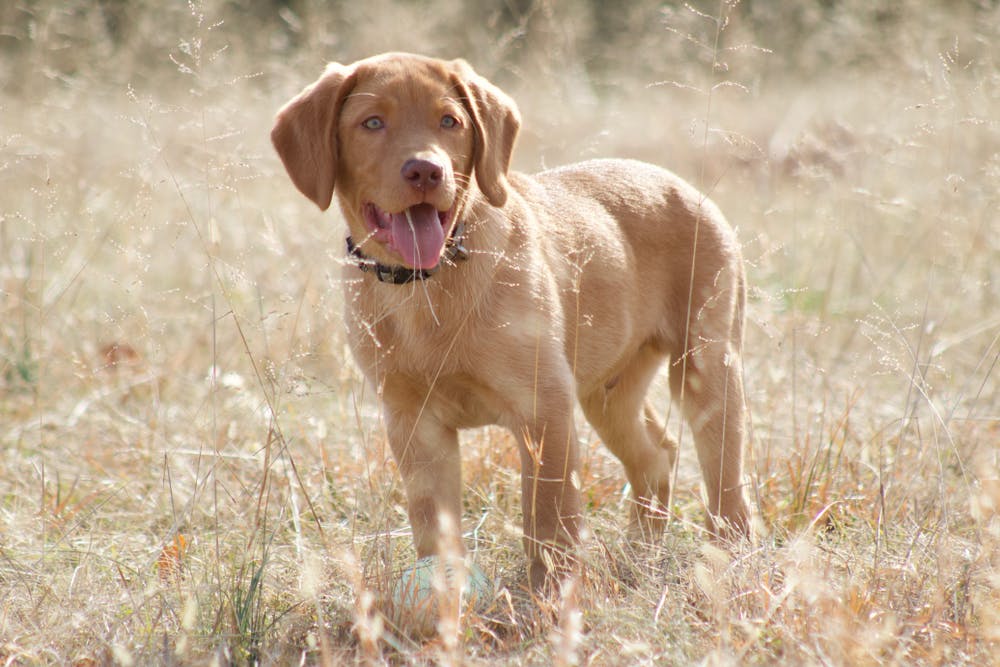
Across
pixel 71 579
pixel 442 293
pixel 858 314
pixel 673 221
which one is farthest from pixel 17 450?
pixel 858 314

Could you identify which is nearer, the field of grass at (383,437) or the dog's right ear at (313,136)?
the field of grass at (383,437)

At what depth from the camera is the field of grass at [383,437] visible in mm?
2531

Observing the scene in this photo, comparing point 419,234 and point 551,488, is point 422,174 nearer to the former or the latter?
point 419,234

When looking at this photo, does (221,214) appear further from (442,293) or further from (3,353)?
(442,293)

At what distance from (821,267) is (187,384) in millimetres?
3625

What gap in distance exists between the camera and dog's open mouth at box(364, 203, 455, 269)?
2.84m

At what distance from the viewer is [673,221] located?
12.0ft

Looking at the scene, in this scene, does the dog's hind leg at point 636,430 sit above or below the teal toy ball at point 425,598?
below

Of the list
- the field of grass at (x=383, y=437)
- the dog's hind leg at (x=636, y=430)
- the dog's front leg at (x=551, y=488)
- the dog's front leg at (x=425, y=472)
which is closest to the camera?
the field of grass at (x=383, y=437)

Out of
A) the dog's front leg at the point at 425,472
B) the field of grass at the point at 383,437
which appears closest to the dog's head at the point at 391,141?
the field of grass at the point at 383,437

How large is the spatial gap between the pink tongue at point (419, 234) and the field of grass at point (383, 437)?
0.73ft

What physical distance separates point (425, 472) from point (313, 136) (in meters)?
0.99

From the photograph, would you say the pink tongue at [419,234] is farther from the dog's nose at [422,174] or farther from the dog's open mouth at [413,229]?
the dog's nose at [422,174]

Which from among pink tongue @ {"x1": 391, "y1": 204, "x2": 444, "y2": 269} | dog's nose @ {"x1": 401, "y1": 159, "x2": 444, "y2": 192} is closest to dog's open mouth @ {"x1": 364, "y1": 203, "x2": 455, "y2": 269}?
pink tongue @ {"x1": 391, "y1": 204, "x2": 444, "y2": 269}
